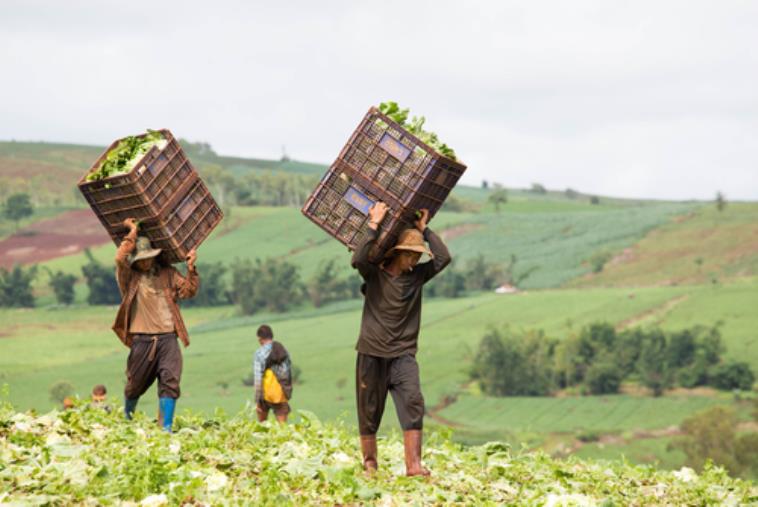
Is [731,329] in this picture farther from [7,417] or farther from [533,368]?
[7,417]

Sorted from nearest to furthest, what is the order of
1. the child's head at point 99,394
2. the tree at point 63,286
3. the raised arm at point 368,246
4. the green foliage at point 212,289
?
the raised arm at point 368,246 → the child's head at point 99,394 → the tree at point 63,286 → the green foliage at point 212,289

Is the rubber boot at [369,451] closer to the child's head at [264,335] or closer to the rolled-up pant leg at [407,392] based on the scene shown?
the rolled-up pant leg at [407,392]

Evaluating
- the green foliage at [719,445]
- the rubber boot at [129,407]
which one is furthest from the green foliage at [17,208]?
the rubber boot at [129,407]

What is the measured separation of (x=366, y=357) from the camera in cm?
1126

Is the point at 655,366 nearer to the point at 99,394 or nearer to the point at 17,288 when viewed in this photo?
the point at 17,288

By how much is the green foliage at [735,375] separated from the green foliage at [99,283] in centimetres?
5657

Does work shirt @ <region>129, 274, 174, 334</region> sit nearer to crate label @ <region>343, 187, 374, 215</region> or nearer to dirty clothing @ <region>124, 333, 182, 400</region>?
dirty clothing @ <region>124, 333, 182, 400</region>

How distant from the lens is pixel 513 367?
105 metres

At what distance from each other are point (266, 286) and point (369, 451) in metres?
111

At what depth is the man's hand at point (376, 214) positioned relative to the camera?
11.1 m

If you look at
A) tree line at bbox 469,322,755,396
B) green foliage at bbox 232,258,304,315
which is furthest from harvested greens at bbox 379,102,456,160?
green foliage at bbox 232,258,304,315

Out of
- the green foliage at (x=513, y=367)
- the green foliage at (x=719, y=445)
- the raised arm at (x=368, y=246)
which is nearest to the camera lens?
the raised arm at (x=368, y=246)

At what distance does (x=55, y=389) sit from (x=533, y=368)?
4036cm

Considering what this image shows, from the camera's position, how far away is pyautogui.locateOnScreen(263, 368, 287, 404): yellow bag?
52.9ft
